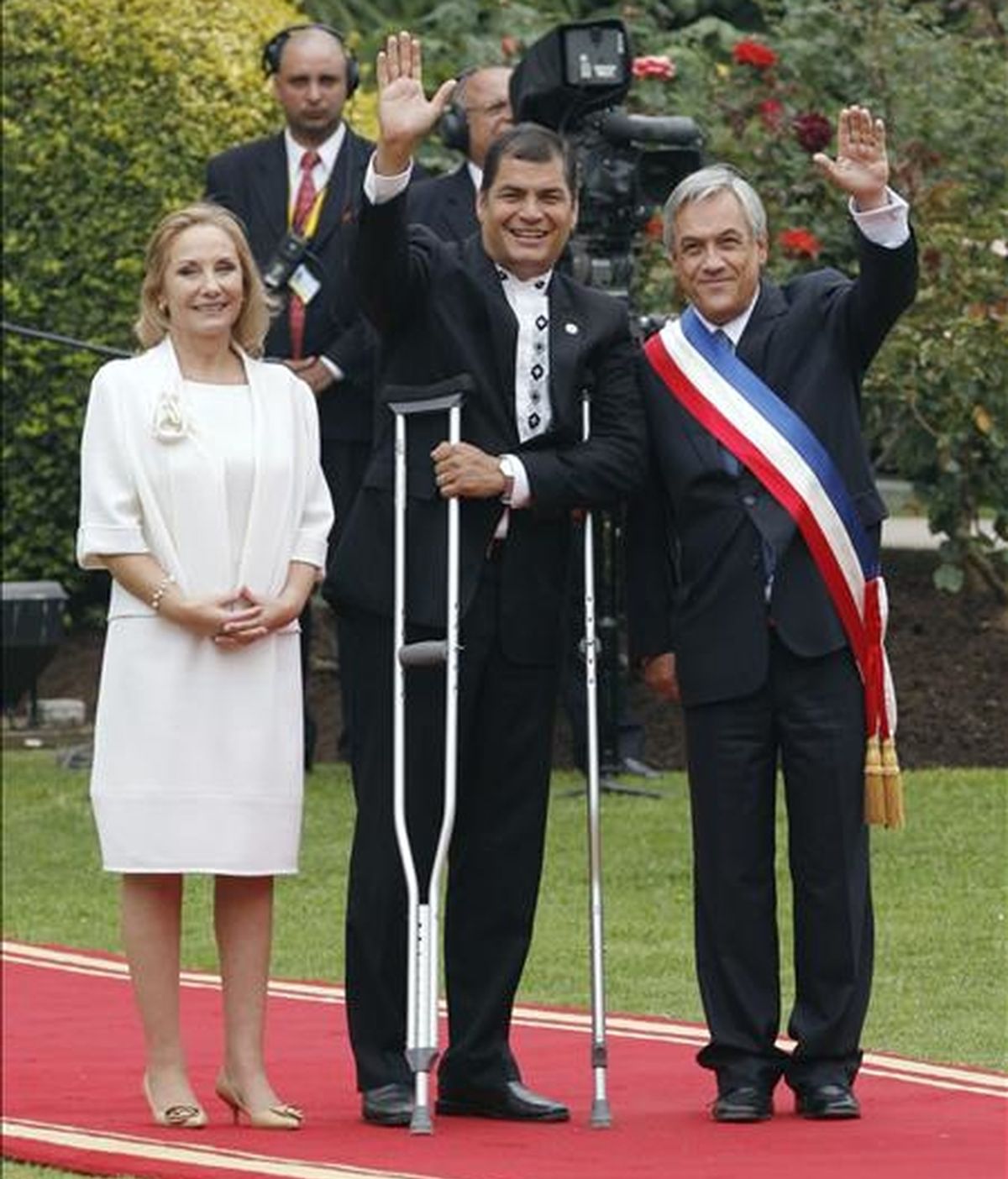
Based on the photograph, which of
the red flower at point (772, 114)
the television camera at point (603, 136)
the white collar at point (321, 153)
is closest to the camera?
the television camera at point (603, 136)

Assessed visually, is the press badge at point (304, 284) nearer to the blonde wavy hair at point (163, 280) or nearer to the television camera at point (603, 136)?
the television camera at point (603, 136)

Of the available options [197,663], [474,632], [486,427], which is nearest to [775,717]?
[474,632]

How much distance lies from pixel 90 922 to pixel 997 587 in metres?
5.05

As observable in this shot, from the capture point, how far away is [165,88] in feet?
55.2

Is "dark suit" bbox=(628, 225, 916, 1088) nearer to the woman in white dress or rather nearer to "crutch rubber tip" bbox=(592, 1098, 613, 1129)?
"crutch rubber tip" bbox=(592, 1098, 613, 1129)

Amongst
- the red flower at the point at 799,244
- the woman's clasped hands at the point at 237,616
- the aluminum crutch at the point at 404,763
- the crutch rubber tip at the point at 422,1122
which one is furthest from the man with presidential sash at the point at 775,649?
the red flower at the point at 799,244

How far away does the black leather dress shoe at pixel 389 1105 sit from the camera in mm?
8273

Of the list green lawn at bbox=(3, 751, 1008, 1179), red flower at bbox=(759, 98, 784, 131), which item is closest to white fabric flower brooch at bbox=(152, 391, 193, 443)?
green lawn at bbox=(3, 751, 1008, 1179)

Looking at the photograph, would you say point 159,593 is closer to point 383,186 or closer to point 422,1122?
point 383,186

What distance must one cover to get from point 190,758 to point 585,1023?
188 centimetres

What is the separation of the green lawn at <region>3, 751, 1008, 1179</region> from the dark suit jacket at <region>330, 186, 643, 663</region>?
172 centimetres

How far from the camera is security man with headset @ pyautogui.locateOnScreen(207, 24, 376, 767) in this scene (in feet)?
39.2

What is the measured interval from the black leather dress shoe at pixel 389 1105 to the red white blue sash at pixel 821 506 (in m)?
1.21

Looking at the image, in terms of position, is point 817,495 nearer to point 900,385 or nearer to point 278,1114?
point 278,1114
